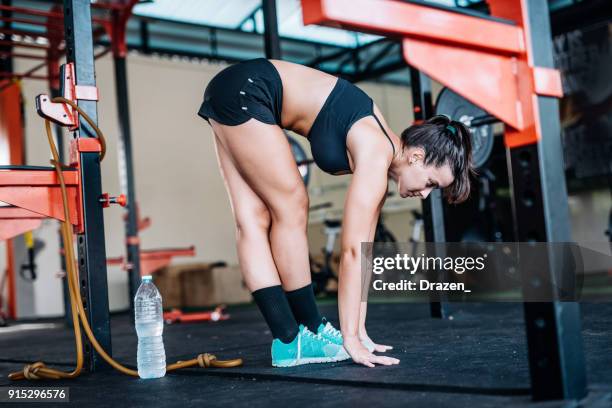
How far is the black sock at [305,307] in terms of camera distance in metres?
2.02

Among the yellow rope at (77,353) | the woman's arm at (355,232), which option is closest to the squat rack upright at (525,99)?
the woman's arm at (355,232)

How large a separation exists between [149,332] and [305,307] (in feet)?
1.72

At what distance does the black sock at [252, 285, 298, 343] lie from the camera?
1920 millimetres

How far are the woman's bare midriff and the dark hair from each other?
0.28 m

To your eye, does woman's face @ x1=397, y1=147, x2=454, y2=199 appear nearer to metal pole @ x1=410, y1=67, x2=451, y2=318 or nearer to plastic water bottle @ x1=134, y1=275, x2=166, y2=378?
plastic water bottle @ x1=134, y1=275, x2=166, y2=378

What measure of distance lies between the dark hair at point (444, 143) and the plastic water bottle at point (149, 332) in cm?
93

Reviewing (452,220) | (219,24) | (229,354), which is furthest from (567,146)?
(229,354)

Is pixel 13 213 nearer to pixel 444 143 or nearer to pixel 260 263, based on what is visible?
pixel 260 263

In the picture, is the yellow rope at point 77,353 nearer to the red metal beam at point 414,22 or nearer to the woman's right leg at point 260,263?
the woman's right leg at point 260,263

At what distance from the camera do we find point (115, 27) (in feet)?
16.7

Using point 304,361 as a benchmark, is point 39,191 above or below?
above

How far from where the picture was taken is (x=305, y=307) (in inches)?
79.5

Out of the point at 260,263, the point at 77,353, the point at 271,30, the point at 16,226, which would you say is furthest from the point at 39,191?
the point at 271,30

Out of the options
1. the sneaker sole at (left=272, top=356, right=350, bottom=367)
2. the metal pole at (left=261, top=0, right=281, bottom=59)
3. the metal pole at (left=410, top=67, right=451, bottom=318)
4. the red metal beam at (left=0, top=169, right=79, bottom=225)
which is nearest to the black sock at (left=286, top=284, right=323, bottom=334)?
the sneaker sole at (left=272, top=356, right=350, bottom=367)
